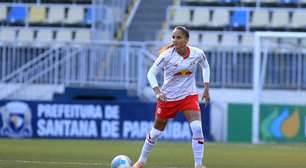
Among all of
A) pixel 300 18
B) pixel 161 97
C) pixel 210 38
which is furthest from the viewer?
pixel 210 38

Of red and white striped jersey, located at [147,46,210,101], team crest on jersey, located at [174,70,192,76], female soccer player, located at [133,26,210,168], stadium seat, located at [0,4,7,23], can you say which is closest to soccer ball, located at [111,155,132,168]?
female soccer player, located at [133,26,210,168]

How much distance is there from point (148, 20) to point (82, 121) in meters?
7.50

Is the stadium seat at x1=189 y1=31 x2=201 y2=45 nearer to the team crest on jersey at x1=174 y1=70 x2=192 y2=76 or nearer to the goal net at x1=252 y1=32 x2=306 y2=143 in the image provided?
the goal net at x1=252 y1=32 x2=306 y2=143

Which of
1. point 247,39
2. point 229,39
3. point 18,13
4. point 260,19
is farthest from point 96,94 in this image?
point 260,19

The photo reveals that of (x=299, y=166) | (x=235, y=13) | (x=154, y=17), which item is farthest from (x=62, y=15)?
(x=299, y=166)

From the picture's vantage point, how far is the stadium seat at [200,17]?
33438 mm

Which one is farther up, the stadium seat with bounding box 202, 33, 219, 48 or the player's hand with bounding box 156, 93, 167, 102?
the stadium seat with bounding box 202, 33, 219, 48

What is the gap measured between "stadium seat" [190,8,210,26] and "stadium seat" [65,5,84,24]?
399 cm

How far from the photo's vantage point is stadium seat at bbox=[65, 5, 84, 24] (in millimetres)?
34188

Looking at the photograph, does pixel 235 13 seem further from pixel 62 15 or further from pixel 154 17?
pixel 62 15

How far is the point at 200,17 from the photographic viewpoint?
33.6 metres

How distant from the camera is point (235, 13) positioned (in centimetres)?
3316

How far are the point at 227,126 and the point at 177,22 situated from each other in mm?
5489

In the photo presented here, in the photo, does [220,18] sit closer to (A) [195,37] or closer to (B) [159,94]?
(A) [195,37]
